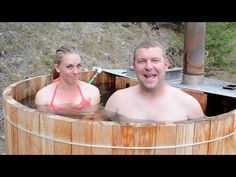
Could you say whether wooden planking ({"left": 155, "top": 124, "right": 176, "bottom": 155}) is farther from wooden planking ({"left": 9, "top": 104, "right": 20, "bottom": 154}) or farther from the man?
wooden planking ({"left": 9, "top": 104, "right": 20, "bottom": 154})

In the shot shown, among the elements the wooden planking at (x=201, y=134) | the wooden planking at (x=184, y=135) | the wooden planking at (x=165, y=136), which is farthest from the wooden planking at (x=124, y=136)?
the wooden planking at (x=201, y=134)

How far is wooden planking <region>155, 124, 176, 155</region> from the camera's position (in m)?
2.31

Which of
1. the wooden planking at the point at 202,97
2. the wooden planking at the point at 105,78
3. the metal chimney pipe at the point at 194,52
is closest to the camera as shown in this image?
the wooden planking at the point at 202,97

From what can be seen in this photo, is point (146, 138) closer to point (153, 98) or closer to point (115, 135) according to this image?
point (115, 135)

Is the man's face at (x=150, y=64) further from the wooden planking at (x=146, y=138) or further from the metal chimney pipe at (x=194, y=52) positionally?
the metal chimney pipe at (x=194, y=52)

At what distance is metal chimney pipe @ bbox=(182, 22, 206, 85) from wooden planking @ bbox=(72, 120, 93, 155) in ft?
6.28

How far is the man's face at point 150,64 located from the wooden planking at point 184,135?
0.48 m

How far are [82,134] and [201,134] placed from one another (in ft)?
2.64

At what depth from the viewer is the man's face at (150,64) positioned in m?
2.65

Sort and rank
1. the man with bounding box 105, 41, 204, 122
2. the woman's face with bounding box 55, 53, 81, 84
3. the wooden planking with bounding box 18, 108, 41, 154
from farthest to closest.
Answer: the woman's face with bounding box 55, 53, 81, 84 → the man with bounding box 105, 41, 204, 122 → the wooden planking with bounding box 18, 108, 41, 154

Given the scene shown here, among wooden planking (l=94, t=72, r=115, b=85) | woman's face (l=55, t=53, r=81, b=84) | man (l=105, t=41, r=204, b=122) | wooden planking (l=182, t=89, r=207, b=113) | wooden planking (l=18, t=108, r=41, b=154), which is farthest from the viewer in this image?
wooden planking (l=94, t=72, r=115, b=85)

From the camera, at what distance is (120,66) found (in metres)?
8.42

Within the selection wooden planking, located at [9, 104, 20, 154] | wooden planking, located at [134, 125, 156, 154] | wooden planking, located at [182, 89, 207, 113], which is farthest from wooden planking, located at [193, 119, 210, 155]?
wooden planking, located at [9, 104, 20, 154]

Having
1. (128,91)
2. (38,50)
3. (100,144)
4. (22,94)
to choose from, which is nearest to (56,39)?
(38,50)
